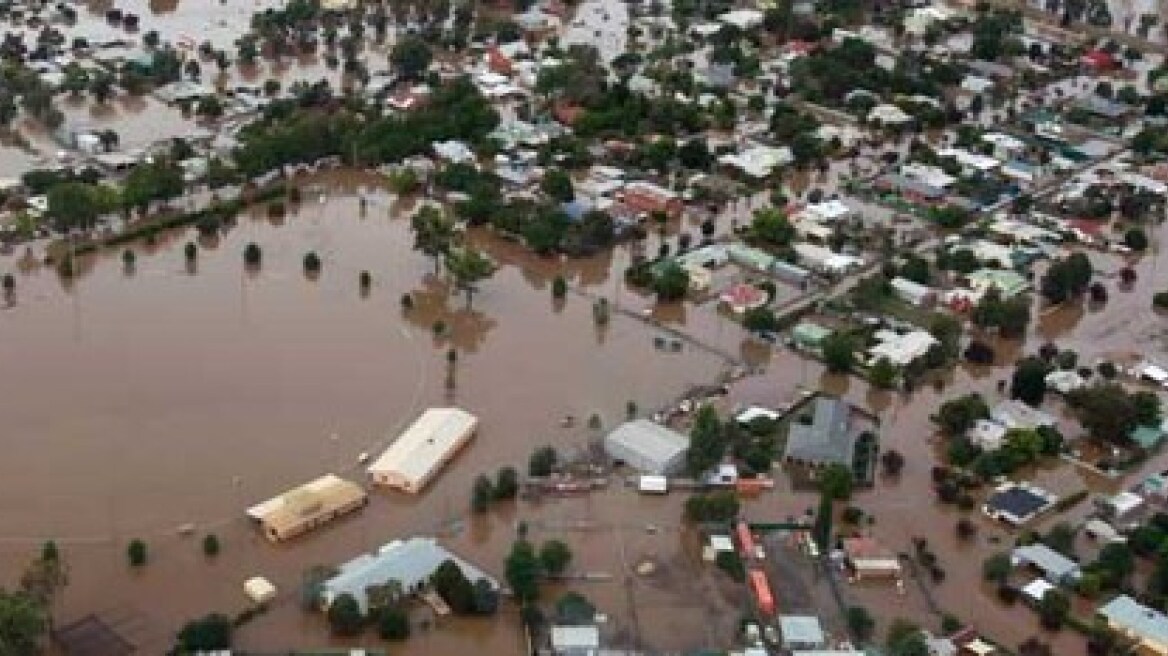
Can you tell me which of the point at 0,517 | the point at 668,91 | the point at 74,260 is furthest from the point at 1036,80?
the point at 0,517

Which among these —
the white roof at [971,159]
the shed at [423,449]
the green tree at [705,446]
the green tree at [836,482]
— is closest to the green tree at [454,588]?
the shed at [423,449]

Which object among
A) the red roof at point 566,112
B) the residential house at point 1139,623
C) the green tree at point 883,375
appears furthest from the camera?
the red roof at point 566,112

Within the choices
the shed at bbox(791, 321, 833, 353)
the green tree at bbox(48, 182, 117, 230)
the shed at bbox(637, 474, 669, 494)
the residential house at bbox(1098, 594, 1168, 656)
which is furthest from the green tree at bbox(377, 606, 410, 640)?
the green tree at bbox(48, 182, 117, 230)

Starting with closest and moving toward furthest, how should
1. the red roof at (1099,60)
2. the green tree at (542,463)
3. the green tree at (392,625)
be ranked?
the green tree at (392,625), the green tree at (542,463), the red roof at (1099,60)

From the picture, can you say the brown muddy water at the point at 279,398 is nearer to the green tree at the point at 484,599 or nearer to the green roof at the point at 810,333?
the green tree at the point at 484,599

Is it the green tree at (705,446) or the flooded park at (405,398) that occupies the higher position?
the green tree at (705,446)

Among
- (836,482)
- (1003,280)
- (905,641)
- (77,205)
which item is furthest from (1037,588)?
(77,205)

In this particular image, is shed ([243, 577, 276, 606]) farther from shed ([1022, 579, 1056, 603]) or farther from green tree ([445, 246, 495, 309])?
shed ([1022, 579, 1056, 603])
